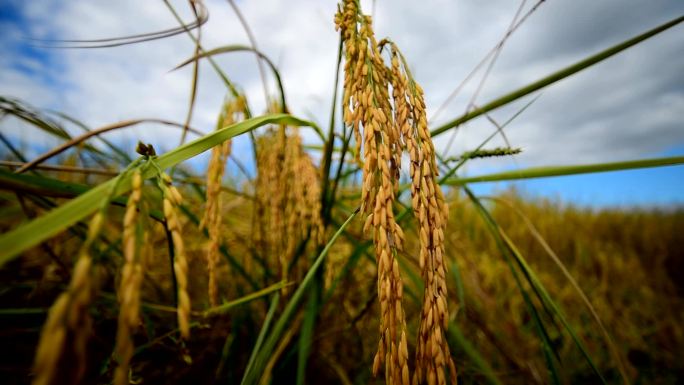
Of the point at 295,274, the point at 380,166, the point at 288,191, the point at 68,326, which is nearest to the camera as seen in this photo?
the point at 68,326

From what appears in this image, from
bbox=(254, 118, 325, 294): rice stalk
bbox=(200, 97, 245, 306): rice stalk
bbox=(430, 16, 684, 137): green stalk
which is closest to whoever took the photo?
bbox=(430, 16, 684, 137): green stalk

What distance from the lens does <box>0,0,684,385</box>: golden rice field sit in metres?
0.48

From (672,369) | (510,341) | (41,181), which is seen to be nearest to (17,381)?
(41,181)

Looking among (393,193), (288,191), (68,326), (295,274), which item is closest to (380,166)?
(393,193)

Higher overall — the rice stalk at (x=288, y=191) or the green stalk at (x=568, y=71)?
the green stalk at (x=568, y=71)

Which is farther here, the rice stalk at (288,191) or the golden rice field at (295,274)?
the rice stalk at (288,191)

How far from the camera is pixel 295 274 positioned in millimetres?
1393

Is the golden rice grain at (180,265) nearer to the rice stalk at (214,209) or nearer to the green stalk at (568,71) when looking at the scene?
the rice stalk at (214,209)

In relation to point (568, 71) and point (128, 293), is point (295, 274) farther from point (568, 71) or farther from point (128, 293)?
point (568, 71)

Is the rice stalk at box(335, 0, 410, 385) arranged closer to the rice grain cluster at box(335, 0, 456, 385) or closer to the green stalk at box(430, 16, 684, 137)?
the rice grain cluster at box(335, 0, 456, 385)

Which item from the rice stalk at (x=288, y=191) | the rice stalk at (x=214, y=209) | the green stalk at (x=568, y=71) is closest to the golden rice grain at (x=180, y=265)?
the rice stalk at (x=214, y=209)

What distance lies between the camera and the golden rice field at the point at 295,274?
1.59 feet

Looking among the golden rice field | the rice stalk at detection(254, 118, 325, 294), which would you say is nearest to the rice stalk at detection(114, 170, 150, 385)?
the golden rice field

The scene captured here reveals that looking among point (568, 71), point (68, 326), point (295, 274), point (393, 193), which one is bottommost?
point (295, 274)
